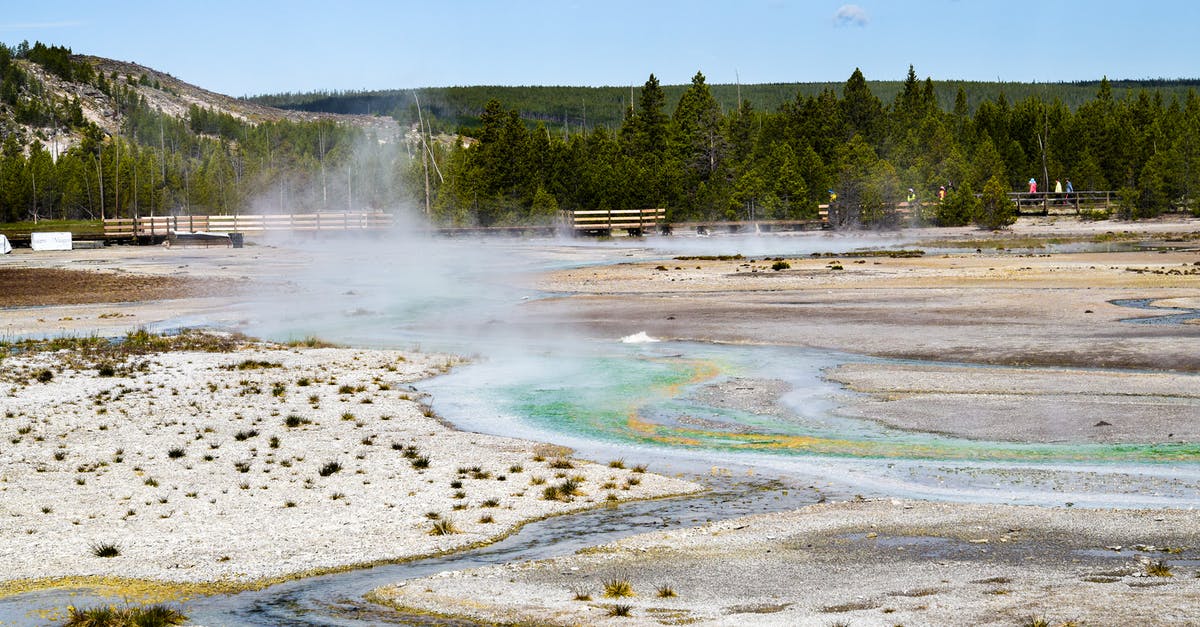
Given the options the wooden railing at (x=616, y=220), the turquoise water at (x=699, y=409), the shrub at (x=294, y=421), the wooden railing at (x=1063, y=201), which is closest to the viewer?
the turquoise water at (x=699, y=409)

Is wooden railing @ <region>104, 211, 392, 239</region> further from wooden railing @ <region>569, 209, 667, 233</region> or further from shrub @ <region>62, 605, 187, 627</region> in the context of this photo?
shrub @ <region>62, 605, 187, 627</region>

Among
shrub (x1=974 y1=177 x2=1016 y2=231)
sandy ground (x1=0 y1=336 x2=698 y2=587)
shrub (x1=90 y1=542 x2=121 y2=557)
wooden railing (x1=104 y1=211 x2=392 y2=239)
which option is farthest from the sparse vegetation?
wooden railing (x1=104 y1=211 x2=392 y2=239)

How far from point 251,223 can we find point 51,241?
15.3 m

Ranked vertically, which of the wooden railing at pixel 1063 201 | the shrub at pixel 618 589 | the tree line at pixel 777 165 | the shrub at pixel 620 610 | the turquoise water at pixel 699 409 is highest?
the tree line at pixel 777 165

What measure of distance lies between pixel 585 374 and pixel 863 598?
557 inches

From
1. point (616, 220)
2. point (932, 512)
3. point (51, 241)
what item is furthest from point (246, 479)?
point (616, 220)

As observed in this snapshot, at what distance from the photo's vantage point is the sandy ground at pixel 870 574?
9.25 metres

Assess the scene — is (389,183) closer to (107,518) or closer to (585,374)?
(585,374)

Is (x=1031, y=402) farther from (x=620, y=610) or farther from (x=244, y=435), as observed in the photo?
(x=620, y=610)

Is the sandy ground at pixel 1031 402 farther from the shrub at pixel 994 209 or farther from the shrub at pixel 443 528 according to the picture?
the shrub at pixel 994 209

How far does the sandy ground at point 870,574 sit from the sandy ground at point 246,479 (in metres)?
1.82

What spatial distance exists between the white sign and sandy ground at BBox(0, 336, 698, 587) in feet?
194

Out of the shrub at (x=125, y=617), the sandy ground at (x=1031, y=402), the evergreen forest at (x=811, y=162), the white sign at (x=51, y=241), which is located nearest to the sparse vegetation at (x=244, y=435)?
the shrub at (x=125, y=617)

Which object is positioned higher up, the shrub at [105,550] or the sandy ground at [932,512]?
the sandy ground at [932,512]
